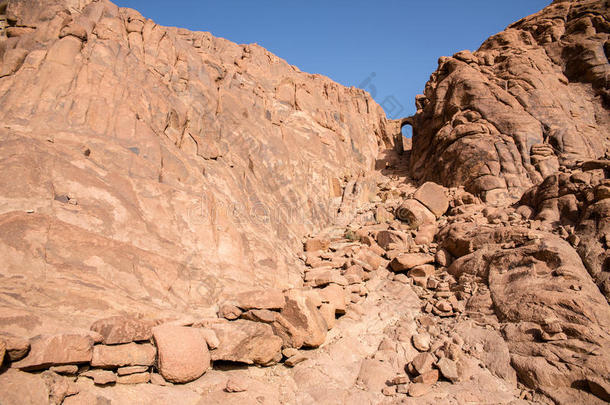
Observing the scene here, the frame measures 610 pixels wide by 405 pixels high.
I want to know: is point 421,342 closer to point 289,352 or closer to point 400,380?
point 400,380

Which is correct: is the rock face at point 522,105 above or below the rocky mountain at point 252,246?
above

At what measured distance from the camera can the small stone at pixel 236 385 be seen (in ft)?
19.4

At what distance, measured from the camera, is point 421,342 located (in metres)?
8.26

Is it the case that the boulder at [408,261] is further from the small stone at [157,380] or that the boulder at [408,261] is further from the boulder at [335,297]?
the small stone at [157,380]

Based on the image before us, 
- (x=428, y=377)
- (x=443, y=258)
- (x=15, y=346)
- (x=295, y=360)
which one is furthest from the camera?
(x=443, y=258)

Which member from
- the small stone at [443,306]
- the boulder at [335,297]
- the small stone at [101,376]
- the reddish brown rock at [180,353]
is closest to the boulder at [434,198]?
the small stone at [443,306]

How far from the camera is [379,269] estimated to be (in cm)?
1278

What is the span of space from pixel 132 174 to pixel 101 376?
19.5ft

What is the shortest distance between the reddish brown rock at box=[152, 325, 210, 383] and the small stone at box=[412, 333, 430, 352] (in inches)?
201

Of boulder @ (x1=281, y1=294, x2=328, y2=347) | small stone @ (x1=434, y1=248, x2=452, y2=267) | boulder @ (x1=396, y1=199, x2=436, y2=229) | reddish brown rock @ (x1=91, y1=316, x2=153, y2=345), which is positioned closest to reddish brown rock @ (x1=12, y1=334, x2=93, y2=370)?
reddish brown rock @ (x1=91, y1=316, x2=153, y2=345)

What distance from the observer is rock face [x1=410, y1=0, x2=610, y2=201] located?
16750 millimetres

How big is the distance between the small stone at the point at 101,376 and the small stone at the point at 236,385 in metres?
1.88

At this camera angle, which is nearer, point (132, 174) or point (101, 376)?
point (101, 376)

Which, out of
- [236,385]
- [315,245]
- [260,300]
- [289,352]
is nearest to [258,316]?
[260,300]
